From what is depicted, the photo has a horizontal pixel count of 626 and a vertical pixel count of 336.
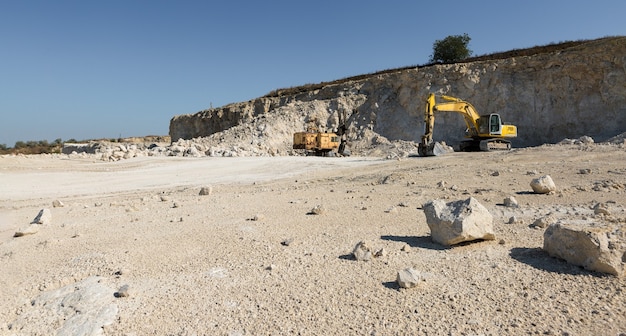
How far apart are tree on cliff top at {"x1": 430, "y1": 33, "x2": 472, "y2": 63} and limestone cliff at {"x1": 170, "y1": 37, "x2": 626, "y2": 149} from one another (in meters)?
13.2

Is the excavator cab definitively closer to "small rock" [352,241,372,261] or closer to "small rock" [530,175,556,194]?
"small rock" [530,175,556,194]

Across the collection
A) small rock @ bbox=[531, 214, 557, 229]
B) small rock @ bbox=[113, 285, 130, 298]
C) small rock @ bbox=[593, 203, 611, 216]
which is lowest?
small rock @ bbox=[113, 285, 130, 298]

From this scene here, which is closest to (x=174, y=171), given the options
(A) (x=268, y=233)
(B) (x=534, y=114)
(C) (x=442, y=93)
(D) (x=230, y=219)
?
(D) (x=230, y=219)

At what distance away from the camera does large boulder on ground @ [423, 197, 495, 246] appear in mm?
3822

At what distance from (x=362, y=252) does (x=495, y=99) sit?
24.2 meters

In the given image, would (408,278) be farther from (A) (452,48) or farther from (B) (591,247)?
(A) (452,48)

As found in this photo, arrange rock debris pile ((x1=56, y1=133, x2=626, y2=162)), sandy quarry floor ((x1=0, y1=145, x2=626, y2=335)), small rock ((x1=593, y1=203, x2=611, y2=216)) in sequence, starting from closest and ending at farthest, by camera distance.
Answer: sandy quarry floor ((x1=0, y1=145, x2=626, y2=335)) → small rock ((x1=593, y1=203, x2=611, y2=216)) → rock debris pile ((x1=56, y1=133, x2=626, y2=162))

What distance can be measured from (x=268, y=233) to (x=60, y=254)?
2.32 meters

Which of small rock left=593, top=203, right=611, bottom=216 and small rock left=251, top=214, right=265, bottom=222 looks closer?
small rock left=593, top=203, right=611, bottom=216

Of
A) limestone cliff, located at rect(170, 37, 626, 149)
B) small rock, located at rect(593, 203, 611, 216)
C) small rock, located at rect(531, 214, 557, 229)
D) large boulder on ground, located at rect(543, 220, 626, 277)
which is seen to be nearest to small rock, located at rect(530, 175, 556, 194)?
small rock, located at rect(593, 203, 611, 216)

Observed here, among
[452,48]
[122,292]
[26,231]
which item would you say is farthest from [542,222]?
[452,48]

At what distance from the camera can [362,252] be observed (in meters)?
3.72

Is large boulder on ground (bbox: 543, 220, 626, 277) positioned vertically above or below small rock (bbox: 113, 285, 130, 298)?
above

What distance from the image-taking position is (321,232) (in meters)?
A: 4.72
